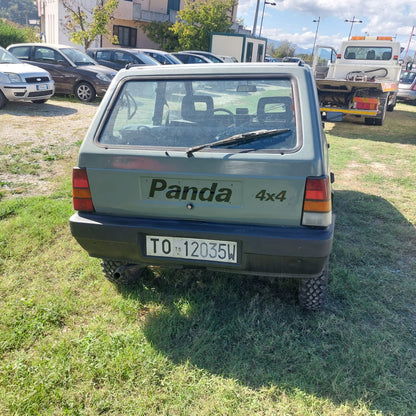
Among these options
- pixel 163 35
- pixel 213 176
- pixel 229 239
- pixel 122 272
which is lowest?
pixel 122 272

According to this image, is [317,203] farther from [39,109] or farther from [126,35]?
[126,35]

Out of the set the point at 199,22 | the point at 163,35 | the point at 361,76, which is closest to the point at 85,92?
the point at 361,76

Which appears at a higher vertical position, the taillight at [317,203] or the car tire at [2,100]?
the taillight at [317,203]

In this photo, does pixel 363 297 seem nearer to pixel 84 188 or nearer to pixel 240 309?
pixel 240 309

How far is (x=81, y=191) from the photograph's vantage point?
2.47m

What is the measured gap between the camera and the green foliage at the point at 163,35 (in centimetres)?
3022

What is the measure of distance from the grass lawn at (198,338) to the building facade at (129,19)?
27159 millimetres

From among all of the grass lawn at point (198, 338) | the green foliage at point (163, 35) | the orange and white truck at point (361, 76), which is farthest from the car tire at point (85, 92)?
the green foliage at point (163, 35)

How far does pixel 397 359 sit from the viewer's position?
2.31m

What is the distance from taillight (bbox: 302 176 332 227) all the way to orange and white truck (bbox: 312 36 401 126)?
8.33 metres

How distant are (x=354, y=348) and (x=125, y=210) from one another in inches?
66.2

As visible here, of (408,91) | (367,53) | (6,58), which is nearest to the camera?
(6,58)

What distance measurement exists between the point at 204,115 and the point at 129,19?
31141 millimetres

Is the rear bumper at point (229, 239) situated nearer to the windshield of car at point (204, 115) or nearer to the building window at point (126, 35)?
the windshield of car at point (204, 115)
